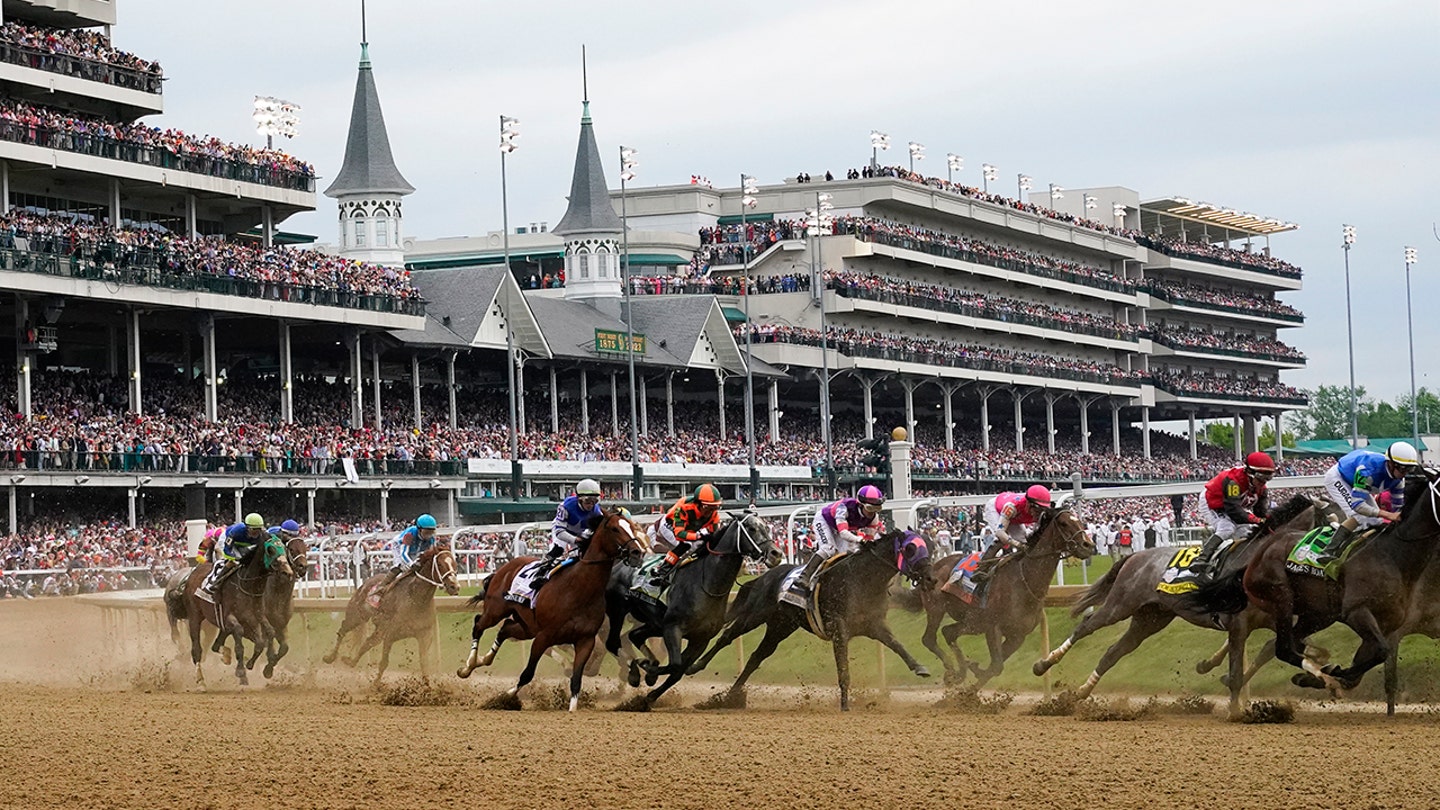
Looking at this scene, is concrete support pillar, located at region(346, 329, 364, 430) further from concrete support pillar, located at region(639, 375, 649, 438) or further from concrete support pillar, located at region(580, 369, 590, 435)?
concrete support pillar, located at region(639, 375, 649, 438)

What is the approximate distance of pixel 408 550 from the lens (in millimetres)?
21609

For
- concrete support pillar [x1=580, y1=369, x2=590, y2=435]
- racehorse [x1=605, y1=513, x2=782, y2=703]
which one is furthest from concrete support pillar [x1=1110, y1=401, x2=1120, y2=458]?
racehorse [x1=605, y1=513, x2=782, y2=703]

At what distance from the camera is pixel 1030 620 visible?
57.8ft

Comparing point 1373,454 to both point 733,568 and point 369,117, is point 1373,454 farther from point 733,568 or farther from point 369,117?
point 369,117

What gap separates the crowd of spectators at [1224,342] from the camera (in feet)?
306

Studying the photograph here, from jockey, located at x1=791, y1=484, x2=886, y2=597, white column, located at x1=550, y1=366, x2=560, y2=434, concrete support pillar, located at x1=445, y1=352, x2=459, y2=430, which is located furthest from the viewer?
white column, located at x1=550, y1=366, x2=560, y2=434

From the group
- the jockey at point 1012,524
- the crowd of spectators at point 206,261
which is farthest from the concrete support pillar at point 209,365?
the jockey at point 1012,524

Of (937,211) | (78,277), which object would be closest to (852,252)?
(937,211)

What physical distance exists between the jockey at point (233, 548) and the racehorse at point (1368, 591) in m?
Result: 10.9

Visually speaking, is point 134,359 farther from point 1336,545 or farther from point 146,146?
point 1336,545

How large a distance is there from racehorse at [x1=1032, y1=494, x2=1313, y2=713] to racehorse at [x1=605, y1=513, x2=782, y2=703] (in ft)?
8.85

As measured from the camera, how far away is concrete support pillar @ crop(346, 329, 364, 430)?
1983 inches

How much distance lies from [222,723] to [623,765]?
4.56 m

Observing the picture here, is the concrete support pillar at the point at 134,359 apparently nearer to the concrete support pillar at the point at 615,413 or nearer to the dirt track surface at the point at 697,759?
the concrete support pillar at the point at 615,413
